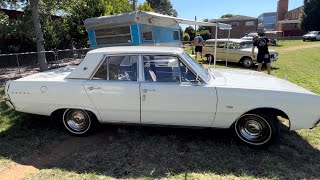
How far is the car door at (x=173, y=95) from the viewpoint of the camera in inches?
173

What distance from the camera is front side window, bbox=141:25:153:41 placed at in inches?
487

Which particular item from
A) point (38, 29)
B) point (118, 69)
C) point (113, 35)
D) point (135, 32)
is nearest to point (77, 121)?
point (118, 69)

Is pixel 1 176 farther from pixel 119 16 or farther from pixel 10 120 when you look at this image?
pixel 119 16

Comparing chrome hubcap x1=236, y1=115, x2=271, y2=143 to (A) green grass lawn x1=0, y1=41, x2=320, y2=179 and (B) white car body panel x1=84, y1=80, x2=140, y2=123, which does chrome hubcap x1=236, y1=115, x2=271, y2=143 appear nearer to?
(A) green grass lawn x1=0, y1=41, x2=320, y2=179

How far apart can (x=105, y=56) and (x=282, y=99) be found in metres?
2.74

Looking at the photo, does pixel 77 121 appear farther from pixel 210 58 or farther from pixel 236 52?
pixel 210 58

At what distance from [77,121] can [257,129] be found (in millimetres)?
2895

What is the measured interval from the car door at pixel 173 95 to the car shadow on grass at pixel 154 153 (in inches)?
17.0

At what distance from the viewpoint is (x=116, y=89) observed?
4551 mm

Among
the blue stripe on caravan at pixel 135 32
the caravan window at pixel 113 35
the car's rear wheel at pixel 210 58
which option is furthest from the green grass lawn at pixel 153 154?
the car's rear wheel at pixel 210 58

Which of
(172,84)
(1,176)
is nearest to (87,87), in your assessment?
(172,84)

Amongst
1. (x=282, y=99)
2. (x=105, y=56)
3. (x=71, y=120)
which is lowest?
(x=71, y=120)

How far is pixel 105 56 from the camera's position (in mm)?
4711

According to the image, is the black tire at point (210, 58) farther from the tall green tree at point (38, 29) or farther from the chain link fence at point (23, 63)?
the tall green tree at point (38, 29)
